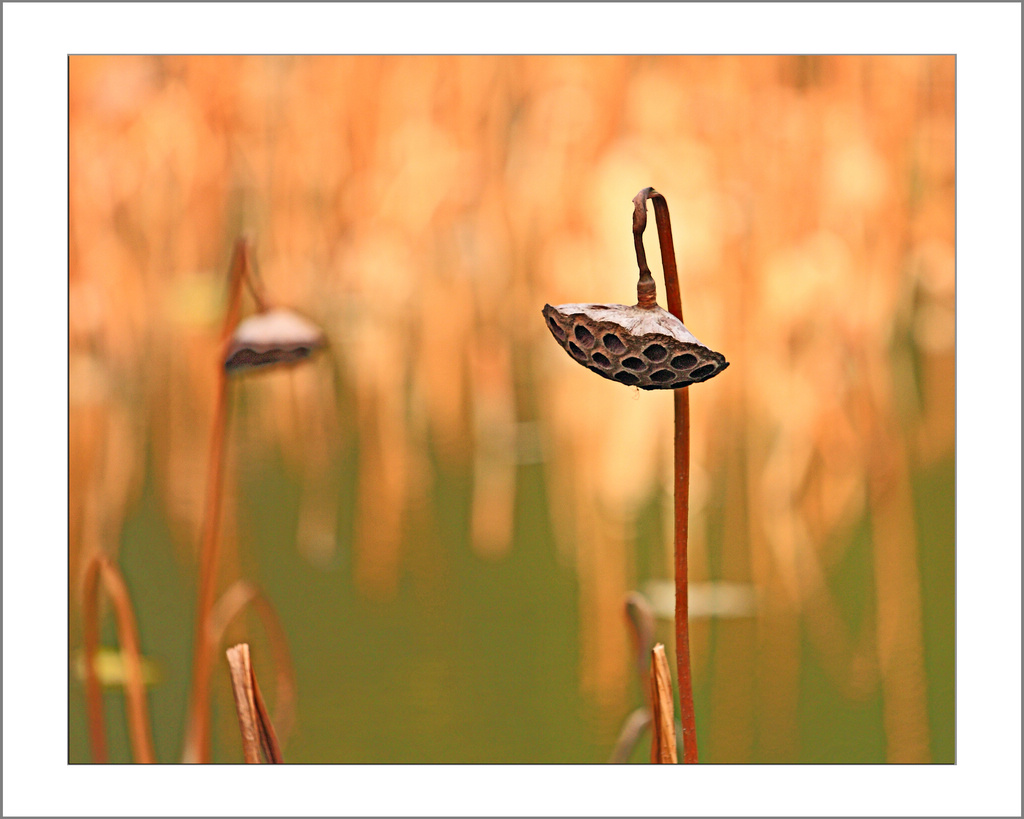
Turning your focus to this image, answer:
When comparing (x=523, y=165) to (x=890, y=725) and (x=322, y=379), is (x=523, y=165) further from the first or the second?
(x=890, y=725)

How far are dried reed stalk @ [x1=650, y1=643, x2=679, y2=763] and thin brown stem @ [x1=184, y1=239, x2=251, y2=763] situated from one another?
0.62 m

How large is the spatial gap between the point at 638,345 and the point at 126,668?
0.91 m

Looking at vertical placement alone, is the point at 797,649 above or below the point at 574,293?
below

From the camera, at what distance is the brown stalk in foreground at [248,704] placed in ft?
3.69

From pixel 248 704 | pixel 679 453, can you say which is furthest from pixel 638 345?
pixel 248 704

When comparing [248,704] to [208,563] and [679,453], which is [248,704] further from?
[679,453]

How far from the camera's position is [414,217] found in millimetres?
1264

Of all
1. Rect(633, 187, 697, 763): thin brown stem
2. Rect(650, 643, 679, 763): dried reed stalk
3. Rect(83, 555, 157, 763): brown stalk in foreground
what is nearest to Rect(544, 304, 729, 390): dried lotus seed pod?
Rect(633, 187, 697, 763): thin brown stem

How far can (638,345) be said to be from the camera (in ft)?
2.74

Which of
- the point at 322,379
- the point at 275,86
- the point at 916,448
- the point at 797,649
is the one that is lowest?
the point at 797,649

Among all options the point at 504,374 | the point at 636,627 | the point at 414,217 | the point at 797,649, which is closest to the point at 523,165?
the point at 414,217

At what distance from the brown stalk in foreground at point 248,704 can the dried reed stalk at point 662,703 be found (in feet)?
1.58

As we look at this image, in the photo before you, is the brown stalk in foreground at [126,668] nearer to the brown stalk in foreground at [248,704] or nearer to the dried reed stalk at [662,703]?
the brown stalk in foreground at [248,704]

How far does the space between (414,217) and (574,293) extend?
0.81 ft
